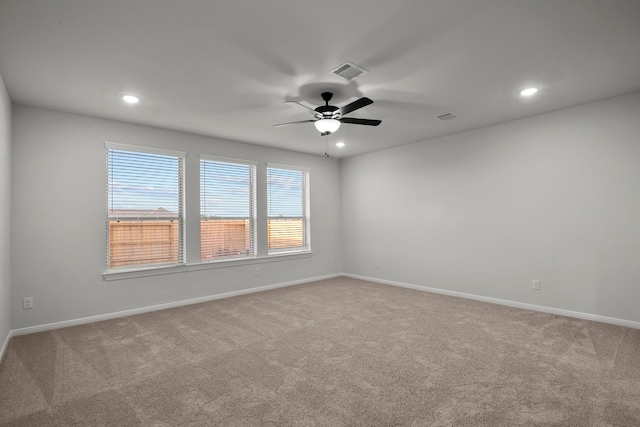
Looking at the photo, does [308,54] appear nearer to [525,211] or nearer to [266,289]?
[525,211]

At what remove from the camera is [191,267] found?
4.81 meters

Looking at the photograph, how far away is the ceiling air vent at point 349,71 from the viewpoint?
2.78 meters

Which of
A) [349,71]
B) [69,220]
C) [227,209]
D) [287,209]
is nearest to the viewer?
[349,71]

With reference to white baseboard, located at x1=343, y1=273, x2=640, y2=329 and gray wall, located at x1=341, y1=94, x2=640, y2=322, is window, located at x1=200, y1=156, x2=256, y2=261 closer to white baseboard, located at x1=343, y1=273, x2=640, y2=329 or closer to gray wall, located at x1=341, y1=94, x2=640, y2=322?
gray wall, located at x1=341, y1=94, x2=640, y2=322

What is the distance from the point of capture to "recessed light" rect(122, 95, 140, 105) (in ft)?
11.2

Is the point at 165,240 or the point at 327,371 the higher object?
the point at 165,240

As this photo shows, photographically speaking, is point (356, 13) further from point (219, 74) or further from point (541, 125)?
point (541, 125)

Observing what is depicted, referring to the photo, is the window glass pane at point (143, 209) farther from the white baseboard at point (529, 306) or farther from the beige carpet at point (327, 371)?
the white baseboard at point (529, 306)

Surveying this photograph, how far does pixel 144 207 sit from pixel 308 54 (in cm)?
329

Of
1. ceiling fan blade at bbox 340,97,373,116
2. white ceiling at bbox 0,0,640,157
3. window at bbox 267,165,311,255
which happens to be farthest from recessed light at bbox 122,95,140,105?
window at bbox 267,165,311,255

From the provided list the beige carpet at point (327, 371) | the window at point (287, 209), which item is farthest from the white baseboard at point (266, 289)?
the window at point (287, 209)

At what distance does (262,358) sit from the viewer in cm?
285

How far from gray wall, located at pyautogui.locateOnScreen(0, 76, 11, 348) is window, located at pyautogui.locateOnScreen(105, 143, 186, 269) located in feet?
3.13

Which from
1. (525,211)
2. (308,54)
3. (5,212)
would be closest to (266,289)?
(5,212)
